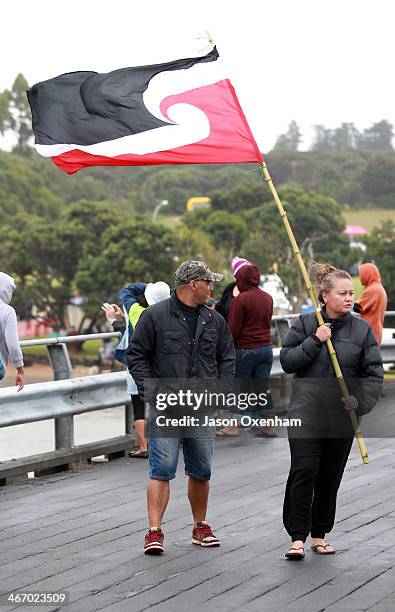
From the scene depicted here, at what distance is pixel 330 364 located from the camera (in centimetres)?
684

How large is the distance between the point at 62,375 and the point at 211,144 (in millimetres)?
3538

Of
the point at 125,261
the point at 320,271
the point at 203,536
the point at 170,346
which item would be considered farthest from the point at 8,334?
the point at 125,261

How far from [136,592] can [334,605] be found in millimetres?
997

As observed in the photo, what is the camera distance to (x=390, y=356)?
52.9 ft

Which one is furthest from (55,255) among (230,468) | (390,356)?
(230,468)

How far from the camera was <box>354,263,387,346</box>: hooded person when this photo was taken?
13.1m

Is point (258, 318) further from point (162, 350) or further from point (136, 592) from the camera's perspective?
point (136, 592)

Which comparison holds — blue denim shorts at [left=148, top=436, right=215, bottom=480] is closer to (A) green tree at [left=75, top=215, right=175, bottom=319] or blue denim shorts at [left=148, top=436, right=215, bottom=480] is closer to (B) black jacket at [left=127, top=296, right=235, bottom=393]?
(B) black jacket at [left=127, top=296, right=235, bottom=393]

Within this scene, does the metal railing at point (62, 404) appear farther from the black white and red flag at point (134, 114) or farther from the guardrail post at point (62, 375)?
the black white and red flag at point (134, 114)

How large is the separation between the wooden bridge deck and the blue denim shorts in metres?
0.43

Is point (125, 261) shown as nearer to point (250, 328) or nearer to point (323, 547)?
point (250, 328)

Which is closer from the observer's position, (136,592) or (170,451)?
(136,592)

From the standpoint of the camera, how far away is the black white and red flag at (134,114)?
836cm

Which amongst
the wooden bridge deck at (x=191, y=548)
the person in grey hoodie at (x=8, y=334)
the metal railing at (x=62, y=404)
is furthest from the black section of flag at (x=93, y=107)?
the wooden bridge deck at (x=191, y=548)
